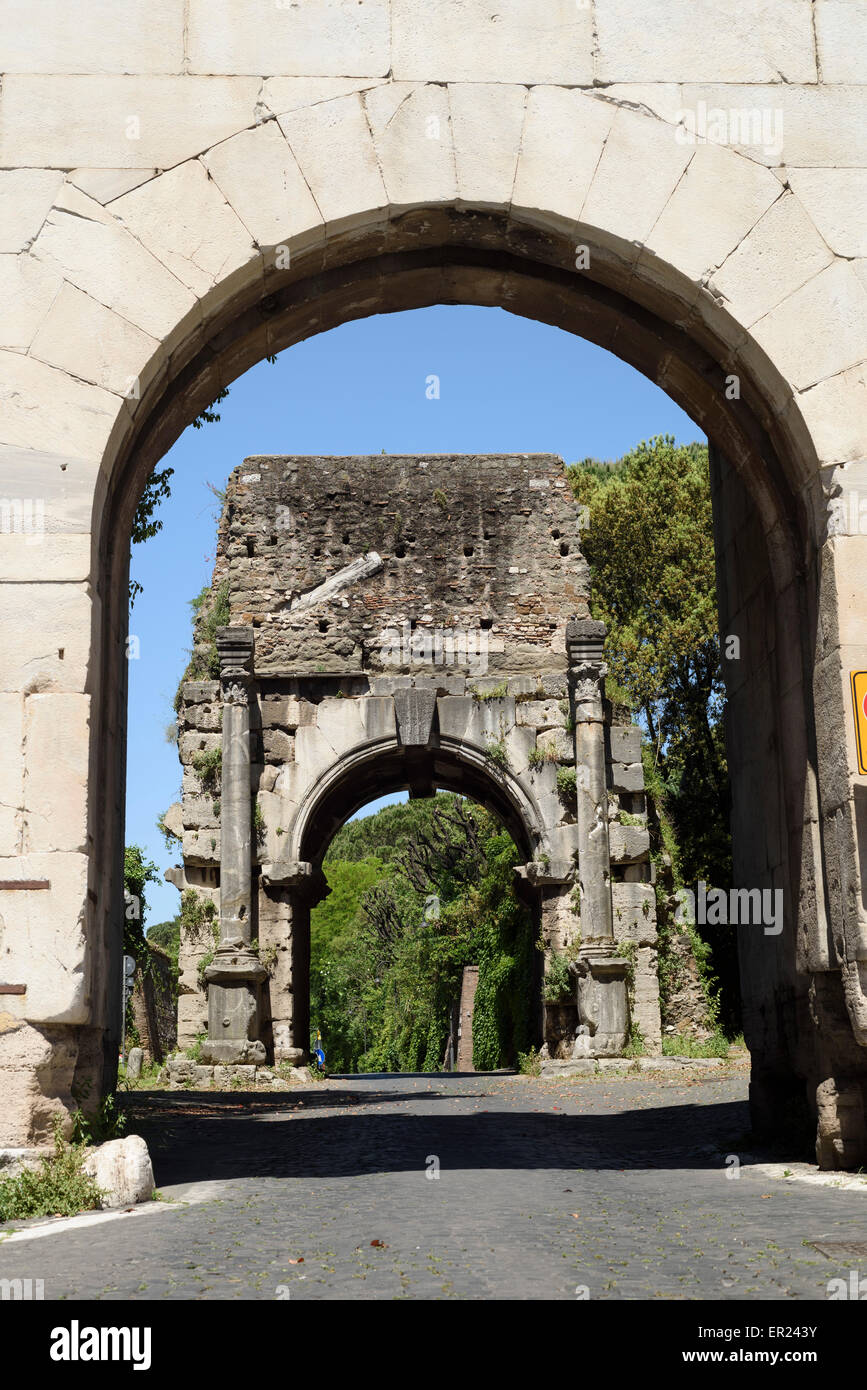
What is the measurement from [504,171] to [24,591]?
272 cm

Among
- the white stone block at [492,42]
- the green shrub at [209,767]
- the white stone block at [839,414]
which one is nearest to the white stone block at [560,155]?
the white stone block at [492,42]

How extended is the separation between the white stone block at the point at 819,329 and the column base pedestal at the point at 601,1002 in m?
11.8

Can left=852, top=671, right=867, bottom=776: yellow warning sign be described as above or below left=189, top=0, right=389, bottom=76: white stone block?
below

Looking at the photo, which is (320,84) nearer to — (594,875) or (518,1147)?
(518,1147)

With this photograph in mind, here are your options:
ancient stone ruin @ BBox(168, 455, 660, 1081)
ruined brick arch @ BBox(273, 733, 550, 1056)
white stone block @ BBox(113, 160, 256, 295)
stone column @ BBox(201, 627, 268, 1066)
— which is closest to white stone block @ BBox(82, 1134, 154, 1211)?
white stone block @ BBox(113, 160, 256, 295)

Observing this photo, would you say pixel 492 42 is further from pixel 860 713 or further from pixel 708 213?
pixel 860 713

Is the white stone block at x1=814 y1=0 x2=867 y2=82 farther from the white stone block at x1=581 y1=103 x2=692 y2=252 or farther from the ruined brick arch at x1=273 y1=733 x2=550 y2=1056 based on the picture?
the ruined brick arch at x1=273 y1=733 x2=550 y2=1056

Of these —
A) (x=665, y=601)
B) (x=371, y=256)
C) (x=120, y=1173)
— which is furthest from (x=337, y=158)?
(x=665, y=601)

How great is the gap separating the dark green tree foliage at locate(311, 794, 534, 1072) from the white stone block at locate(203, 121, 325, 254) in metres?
17.2

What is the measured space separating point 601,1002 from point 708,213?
39.9ft

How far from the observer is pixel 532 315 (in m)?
7.39

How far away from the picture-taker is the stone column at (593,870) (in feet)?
55.3

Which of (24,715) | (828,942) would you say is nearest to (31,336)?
(24,715)

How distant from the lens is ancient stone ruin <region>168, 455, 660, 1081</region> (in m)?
17.7
